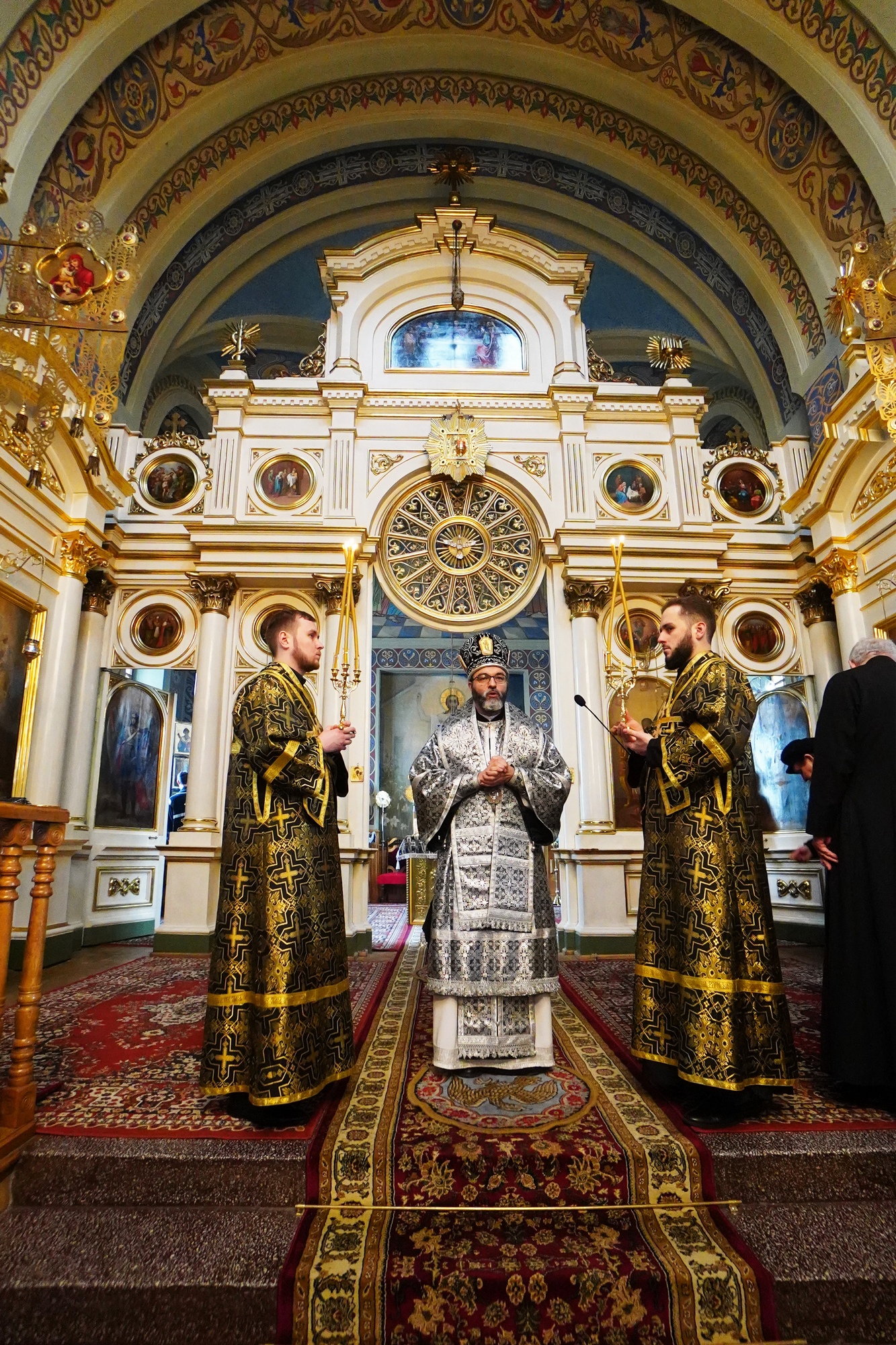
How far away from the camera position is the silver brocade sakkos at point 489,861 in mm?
3480

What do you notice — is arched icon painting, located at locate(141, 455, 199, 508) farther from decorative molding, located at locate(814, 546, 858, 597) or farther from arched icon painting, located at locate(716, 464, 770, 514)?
decorative molding, located at locate(814, 546, 858, 597)

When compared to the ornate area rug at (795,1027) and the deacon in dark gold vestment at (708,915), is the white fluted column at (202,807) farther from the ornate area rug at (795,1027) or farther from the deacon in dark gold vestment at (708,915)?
the deacon in dark gold vestment at (708,915)

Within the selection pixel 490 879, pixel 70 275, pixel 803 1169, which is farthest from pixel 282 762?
pixel 70 275

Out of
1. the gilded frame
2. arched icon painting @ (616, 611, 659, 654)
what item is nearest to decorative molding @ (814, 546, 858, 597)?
arched icon painting @ (616, 611, 659, 654)

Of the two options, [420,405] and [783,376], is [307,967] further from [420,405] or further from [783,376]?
[783,376]

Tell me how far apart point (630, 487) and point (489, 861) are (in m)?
6.39

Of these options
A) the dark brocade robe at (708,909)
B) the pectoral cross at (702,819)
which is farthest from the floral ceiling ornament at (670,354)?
the pectoral cross at (702,819)

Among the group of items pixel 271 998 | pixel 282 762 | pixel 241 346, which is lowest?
pixel 271 998

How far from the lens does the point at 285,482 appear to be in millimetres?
8648

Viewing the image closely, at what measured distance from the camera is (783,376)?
9.55m

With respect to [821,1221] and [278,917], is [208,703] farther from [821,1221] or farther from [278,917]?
[821,1221]

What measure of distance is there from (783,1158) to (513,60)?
1173 cm

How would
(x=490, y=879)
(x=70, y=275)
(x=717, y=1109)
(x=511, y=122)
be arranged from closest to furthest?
(x=717, y=1109), (x=490, y=879), (x=70, y=275), (x=511, y=122)

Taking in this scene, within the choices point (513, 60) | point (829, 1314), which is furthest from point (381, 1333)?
point (513, 60)
